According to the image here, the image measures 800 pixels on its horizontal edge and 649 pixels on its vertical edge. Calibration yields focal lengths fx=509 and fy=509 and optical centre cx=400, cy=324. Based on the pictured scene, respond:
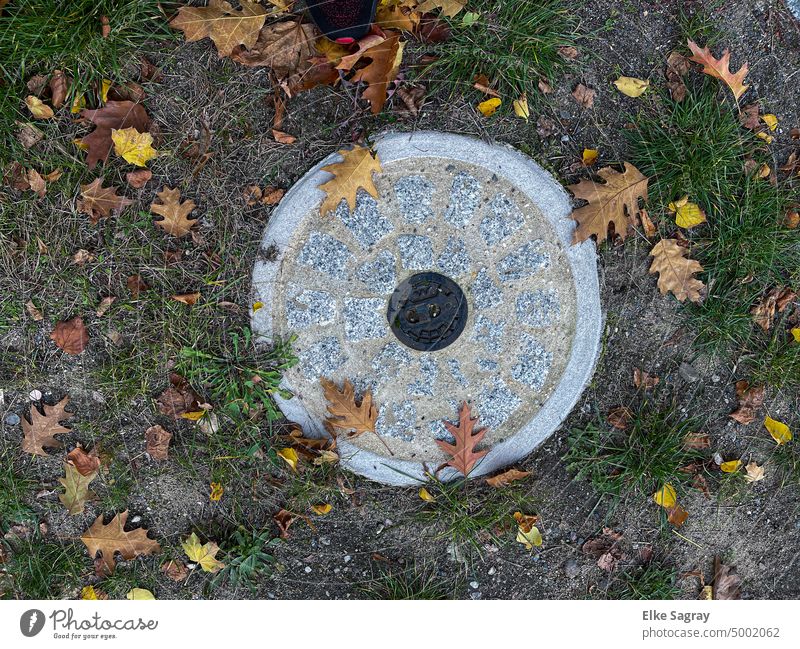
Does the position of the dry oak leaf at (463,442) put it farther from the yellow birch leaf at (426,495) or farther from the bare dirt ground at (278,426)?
the bare dirt ground at (278,426)

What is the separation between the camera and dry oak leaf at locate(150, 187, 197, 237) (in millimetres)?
2340

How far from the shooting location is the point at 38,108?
2275 millimetres

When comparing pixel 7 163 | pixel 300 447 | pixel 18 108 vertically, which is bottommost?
pixel 300 447

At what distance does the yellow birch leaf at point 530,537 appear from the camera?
8.24ft

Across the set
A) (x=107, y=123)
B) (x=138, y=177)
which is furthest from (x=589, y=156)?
(x=107, y=123)

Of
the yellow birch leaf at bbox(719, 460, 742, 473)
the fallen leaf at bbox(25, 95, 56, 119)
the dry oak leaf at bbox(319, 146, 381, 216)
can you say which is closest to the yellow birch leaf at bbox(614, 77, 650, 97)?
the dry oak leaf at bbox(319, 146, 381, 216)

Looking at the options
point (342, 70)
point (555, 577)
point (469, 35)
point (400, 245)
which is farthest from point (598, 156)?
point (555, 577)

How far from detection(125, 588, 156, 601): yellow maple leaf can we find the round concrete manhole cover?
112 cm

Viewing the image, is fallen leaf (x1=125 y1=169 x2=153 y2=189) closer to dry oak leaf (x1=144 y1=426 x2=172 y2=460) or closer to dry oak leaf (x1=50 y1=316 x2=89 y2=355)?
dry oak leaf (x1=50 y1=316 x2=89 y2=355)

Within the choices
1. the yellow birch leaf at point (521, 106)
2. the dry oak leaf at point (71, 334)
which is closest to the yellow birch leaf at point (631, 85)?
the yellow birch leaf at point (521, 106)

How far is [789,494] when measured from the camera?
2611 mm
